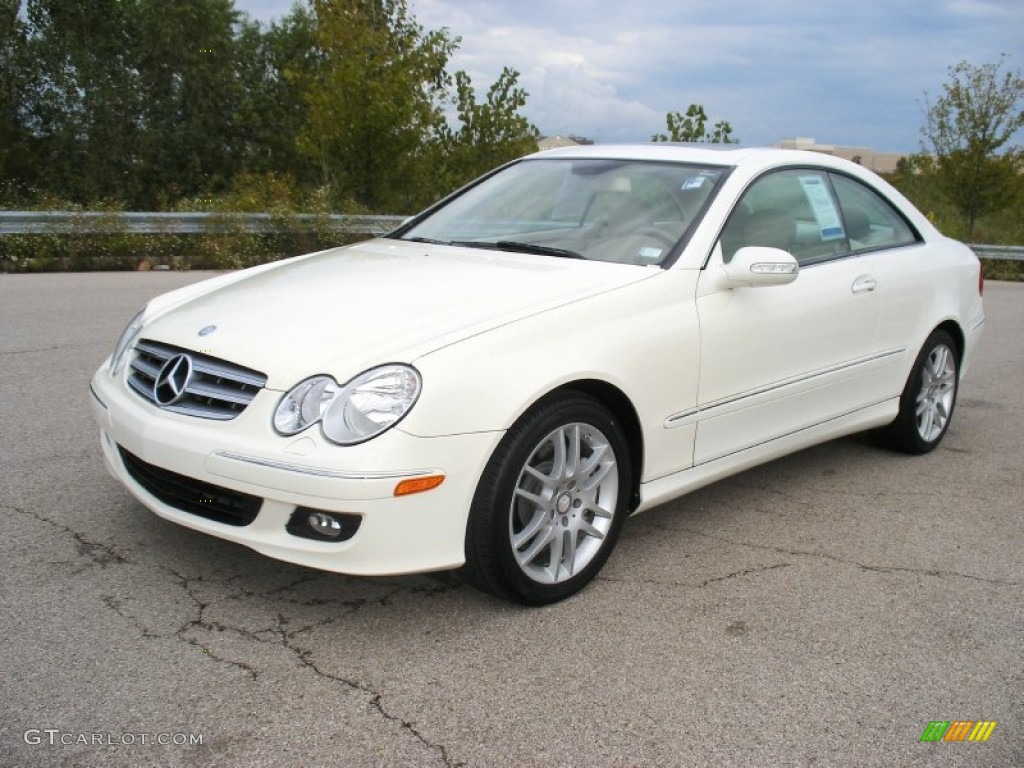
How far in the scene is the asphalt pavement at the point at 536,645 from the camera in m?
2.62

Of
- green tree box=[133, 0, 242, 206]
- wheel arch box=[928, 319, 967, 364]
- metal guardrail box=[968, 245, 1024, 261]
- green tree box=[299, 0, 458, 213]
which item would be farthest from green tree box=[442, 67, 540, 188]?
green tree box=[133, 0, 242, 206]

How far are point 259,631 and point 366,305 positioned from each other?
1.13 meters

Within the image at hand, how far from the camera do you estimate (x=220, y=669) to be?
2.90 meters

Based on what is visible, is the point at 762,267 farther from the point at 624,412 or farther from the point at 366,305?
the point at 366,305

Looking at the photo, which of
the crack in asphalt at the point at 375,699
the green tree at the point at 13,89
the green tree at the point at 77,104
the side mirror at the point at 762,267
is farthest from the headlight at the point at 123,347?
the green tree at the point at 13,89

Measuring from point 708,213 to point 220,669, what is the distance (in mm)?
2491

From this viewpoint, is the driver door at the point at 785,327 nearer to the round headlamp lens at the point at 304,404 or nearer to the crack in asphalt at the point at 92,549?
the round headlamp lens at the point at 304,404

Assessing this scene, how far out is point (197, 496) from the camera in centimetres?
325

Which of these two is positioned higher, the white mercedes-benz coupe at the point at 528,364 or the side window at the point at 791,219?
the side window at the point at 791,219

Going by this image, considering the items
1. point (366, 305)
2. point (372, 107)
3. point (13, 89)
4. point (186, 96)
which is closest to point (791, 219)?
point (366, 305)

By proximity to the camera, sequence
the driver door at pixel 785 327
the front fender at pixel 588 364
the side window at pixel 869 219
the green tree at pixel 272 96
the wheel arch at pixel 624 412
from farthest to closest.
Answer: the green tree at pixel 272 96
the side window at pixel 869 219
the driver door at pixel 785 327
the wheel arch at pixel 624 412
the front fender at pixel 588 364

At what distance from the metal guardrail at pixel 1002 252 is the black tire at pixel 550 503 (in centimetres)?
1526

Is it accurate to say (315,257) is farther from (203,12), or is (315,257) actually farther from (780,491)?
(203,12)

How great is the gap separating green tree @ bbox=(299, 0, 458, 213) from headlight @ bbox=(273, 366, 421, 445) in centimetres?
1431
